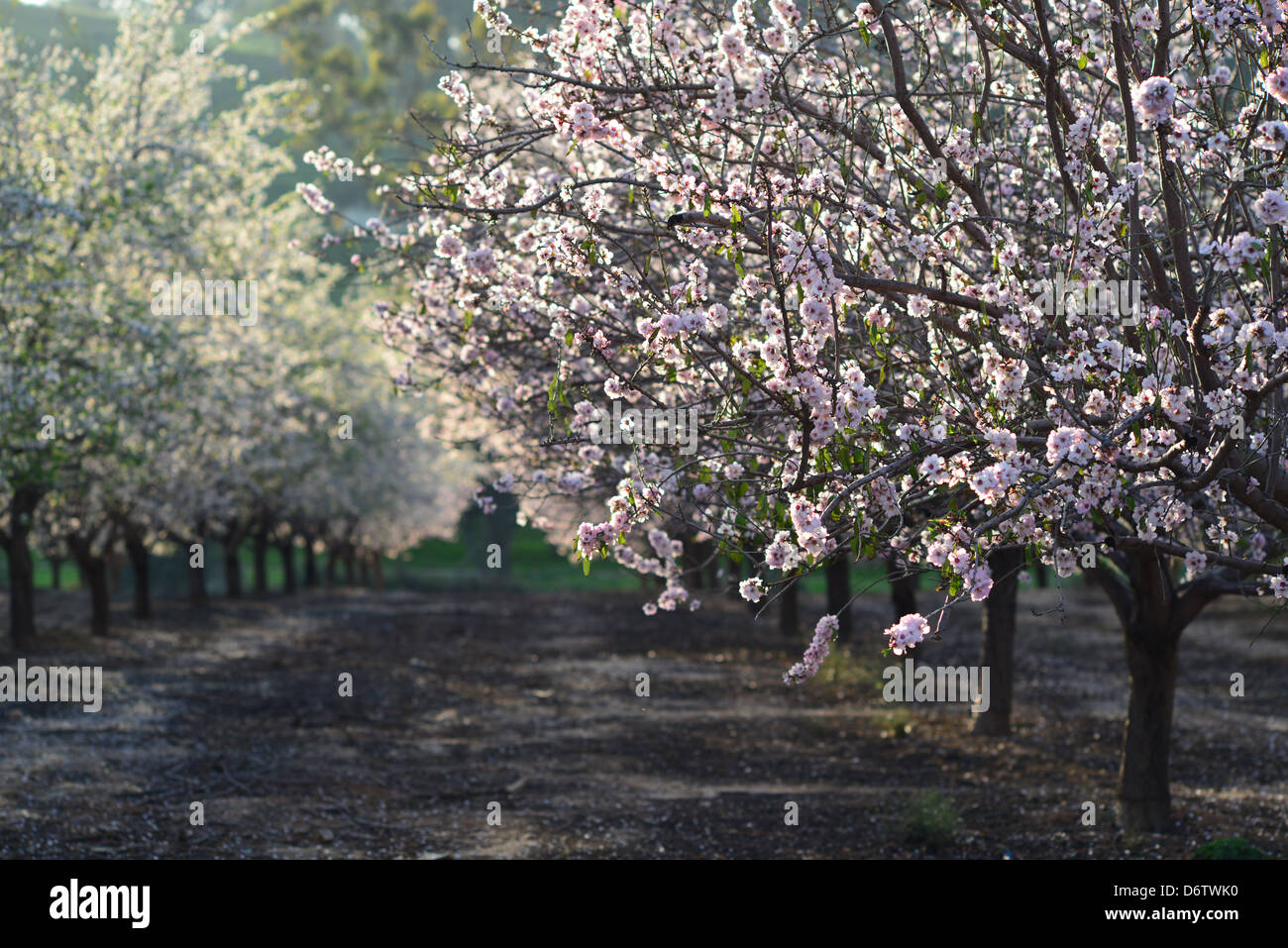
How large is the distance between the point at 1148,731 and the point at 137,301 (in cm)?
1691

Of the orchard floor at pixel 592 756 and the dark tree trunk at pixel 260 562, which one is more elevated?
the dark tree trunk at pixel 260 562

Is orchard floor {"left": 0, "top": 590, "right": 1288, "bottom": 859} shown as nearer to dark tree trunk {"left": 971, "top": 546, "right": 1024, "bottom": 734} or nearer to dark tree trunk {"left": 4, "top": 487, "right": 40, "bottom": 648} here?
Answer: dark tree trunk {"left": 971, "top": 546, "right": 1024, "bottom": 734}

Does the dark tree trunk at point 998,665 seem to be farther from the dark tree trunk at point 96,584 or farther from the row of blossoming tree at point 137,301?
the dark tree trunk at point 96,584

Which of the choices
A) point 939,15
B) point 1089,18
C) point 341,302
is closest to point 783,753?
point 939,15

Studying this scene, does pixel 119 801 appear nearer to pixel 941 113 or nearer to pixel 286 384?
→ pixel 941 113

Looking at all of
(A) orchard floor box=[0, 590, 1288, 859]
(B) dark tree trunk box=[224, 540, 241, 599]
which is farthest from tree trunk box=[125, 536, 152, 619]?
(B) dark tree trunk box=[224, 540, 241, 599]

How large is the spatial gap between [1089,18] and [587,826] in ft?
28.8

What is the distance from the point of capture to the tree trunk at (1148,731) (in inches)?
490

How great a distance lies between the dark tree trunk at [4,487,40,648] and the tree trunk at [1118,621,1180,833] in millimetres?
18247

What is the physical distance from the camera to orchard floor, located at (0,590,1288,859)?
12.3m

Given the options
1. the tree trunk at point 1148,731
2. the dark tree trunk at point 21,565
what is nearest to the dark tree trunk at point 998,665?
the tree trunk at point 1148,731

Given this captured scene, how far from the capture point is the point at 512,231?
518 inches

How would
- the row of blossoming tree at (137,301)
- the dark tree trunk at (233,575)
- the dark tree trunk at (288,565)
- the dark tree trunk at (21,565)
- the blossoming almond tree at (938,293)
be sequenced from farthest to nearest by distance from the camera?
the dark tree trunk at (288,565) < the dark tree trunk at (233,575) < the dark tree trunk at (21,565) < the row of blossoming tree at (137,301) < the blossoming almond tree at (938,293)

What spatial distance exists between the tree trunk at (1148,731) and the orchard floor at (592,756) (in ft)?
0.84
